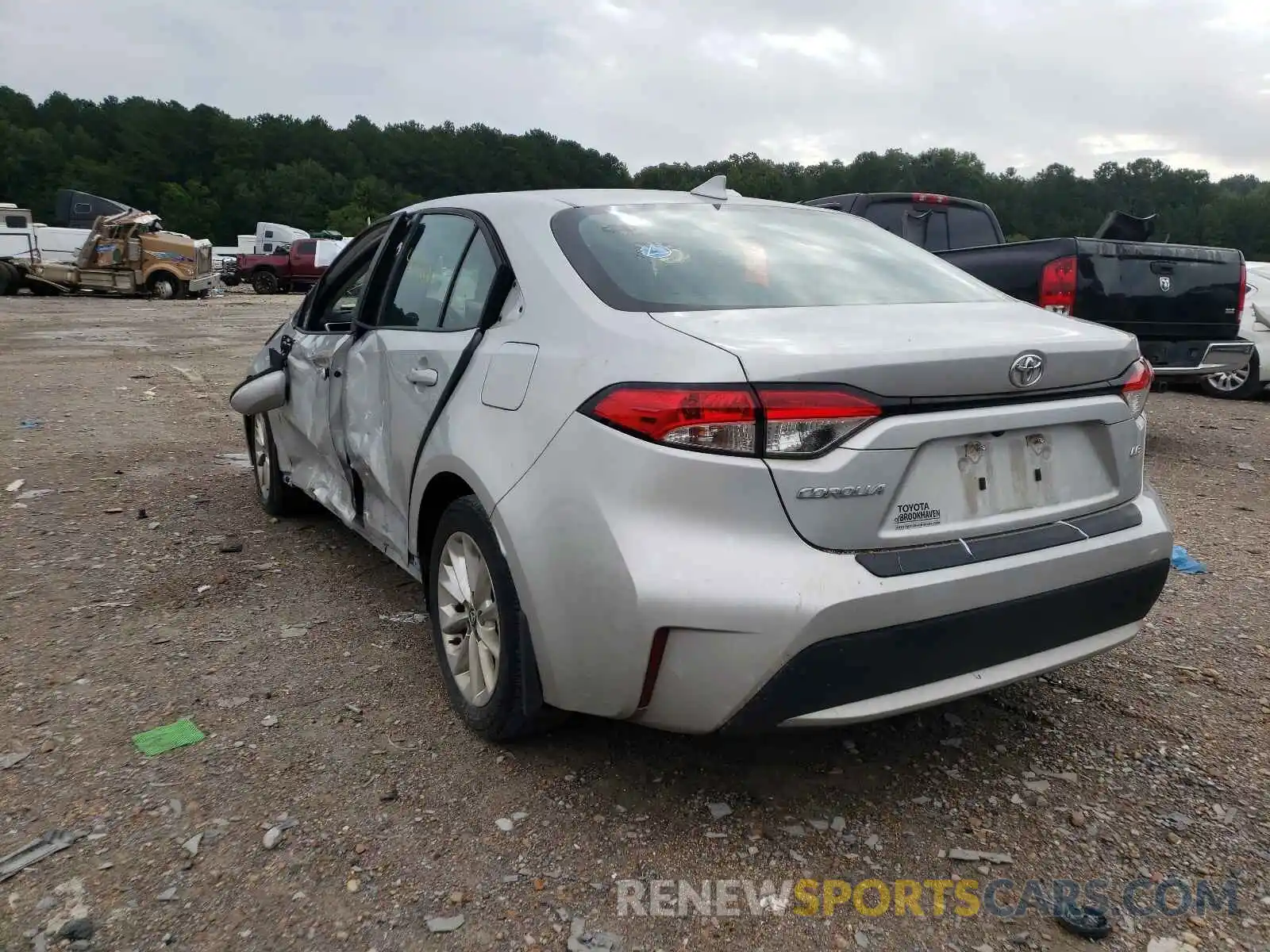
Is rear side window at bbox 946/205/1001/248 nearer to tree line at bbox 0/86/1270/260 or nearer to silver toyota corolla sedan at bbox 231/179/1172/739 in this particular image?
silver toyota corolla sedan at bbox 231/179/1172/739

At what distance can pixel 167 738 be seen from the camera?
2750mm

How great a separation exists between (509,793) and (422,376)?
1240 mm

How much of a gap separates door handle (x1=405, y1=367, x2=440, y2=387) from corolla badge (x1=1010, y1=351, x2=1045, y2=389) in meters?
1.57

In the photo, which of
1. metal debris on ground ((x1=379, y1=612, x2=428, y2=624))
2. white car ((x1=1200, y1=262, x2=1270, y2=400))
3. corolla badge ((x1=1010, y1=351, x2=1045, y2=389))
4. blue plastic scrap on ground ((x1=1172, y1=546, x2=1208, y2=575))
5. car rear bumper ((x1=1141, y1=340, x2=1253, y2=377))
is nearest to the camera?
corolla badge ((x1=1010, y1=351, x2=1045, y2=389))

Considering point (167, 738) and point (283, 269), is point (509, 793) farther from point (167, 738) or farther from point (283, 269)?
point (283, 269)

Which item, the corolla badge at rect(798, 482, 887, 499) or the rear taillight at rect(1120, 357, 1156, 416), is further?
the rear taillight at rect(1120, 357, 1156, 416)

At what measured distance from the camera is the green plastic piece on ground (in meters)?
2.69

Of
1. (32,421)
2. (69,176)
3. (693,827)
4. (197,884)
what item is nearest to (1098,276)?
(693,827)

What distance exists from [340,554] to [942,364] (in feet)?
10.3

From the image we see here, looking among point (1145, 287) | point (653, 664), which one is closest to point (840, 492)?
point (653, 664)

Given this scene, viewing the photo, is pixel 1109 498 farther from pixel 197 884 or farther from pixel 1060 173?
pixel 1060 173

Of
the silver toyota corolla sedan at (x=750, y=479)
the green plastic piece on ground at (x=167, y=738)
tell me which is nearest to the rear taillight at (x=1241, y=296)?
the silver toyota corolla sedan at (x=750, y=479)

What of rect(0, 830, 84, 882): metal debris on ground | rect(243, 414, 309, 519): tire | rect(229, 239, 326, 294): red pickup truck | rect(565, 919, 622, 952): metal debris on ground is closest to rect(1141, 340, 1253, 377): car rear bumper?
rect(243, 414, 309, 519): tire

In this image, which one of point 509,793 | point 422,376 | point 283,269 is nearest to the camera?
point 509,793
